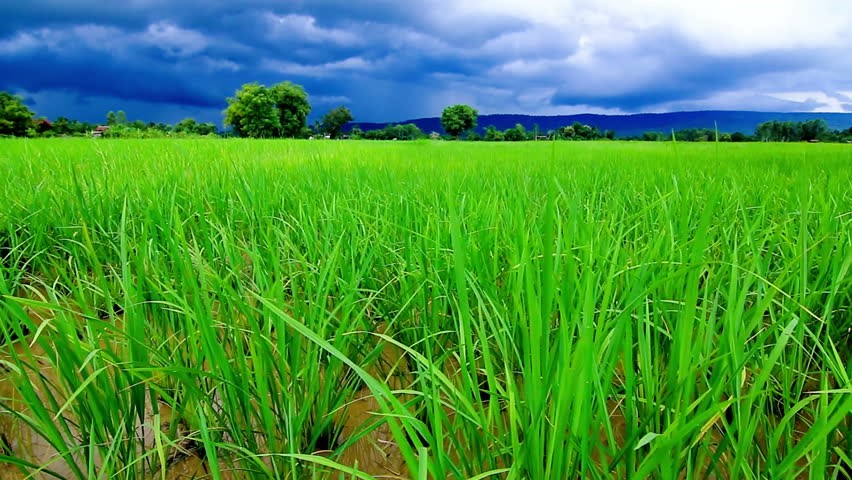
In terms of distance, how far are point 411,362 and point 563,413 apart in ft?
1.57

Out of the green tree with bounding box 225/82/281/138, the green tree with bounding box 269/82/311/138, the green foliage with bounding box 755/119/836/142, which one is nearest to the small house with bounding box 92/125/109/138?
the green tree with bounding box 225/82/281/138

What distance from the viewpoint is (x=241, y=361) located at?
70 centimetres

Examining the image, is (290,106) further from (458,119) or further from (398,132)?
(458,119)

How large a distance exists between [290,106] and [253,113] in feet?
12.1

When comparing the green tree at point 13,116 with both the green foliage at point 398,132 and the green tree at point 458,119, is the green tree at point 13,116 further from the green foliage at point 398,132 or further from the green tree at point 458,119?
the green tree at point 458,119

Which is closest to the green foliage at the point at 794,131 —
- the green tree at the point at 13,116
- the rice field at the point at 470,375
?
the rice field at the point at 470,375

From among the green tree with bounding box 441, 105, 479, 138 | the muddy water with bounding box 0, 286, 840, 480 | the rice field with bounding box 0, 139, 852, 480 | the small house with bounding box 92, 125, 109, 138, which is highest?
the green tree with bounding box 441, 105, 479, 138

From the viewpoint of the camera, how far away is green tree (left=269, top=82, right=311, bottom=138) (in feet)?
138

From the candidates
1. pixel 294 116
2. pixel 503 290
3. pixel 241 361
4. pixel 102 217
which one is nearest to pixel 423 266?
pixel 503 290

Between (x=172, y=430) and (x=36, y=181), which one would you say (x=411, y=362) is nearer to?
(x=172, y=430)

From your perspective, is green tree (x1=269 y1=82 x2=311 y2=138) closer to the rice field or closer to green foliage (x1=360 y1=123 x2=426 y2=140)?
green foliage (x1=360 y1=123 x2=426 y2=140)

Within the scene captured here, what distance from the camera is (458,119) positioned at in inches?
1820

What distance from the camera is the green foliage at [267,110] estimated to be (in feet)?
132

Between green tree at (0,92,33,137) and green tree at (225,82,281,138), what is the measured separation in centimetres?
1612
